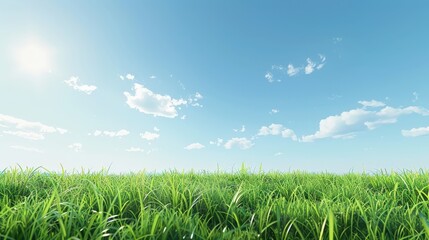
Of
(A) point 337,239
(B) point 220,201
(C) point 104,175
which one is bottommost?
(A) point 337,239

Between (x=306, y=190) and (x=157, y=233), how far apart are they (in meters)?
2.47

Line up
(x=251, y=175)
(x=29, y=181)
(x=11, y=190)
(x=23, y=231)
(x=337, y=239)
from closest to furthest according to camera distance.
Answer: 1. (x=23, y=231)
2. (x=337, y=239)
3. (x=11, y=190)
4. (x=29, y=181)
5. (x=251, y=175)

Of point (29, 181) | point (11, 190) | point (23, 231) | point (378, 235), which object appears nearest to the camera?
point (23, 231)

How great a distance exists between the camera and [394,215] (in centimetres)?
266

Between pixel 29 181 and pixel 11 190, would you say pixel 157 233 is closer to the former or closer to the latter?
pixel 11 190

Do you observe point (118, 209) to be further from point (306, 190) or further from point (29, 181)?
point (306, 190)

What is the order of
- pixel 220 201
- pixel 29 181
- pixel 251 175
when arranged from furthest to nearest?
pixel 251 175 → pixel 29 181 → pixel 220 201

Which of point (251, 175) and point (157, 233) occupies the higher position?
point (251, 175)

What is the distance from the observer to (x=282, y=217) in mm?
2557

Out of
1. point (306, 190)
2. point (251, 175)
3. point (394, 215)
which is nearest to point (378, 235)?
point (394, 215)

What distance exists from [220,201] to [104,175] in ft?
7.38

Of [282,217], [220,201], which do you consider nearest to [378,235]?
[282,217]

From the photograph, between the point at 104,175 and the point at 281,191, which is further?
the point at 104,175

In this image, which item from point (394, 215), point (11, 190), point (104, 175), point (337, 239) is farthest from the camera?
point (104, 175)
